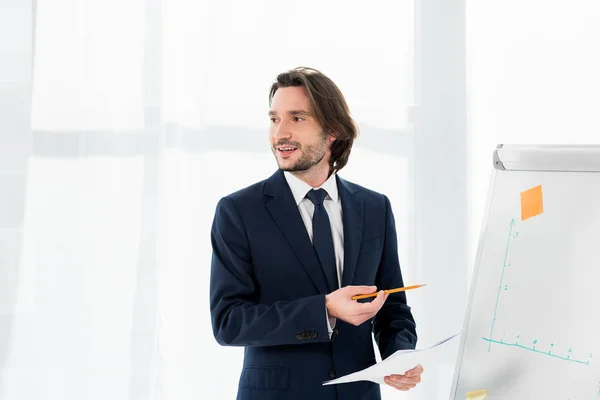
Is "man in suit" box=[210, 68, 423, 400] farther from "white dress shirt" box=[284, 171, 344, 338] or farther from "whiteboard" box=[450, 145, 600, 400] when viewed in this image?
"whiteboard" box=[450, 145, 600, 400]

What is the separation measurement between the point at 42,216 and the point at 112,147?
1.13ft

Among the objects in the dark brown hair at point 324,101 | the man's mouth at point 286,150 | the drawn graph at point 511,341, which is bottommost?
the drawn graph at point 511,341

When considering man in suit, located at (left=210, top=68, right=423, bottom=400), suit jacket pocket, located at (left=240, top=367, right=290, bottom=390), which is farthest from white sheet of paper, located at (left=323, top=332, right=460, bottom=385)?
suit jacket pocket, located at (left=240, top=367, right=290, bottom=390)

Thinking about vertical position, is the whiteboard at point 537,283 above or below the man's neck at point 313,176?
below

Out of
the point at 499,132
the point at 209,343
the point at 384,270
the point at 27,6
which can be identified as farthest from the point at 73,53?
the point at 499,132

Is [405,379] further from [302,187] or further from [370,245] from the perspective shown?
[302,187]

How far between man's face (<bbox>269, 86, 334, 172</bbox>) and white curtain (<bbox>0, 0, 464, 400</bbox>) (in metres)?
0.89

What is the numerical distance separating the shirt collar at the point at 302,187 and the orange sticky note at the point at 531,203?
0.48 metres

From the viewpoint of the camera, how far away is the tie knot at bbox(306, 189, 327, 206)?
5.86ft

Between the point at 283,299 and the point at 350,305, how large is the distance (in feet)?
0.70

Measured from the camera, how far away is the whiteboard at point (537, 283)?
1455 millimetres

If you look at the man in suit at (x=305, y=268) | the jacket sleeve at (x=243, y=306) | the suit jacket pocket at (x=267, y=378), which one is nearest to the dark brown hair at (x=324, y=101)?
the man in suit at (x=305, y=268)

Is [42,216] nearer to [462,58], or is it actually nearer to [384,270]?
[384,270]

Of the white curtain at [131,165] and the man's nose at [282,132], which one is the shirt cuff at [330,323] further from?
the white curtain at [131,165]
